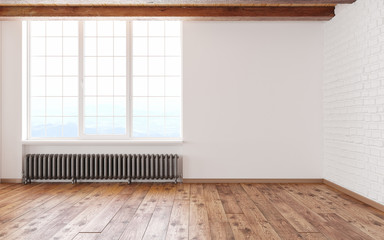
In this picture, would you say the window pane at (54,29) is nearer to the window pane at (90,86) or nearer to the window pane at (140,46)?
the window pane at (90,86)

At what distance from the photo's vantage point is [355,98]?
4.45m

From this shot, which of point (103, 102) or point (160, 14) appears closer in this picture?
point (160, 14)

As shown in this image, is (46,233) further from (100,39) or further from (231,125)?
(100,39)

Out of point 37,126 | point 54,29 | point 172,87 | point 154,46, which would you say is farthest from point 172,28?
point 37,126

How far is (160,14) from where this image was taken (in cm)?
506

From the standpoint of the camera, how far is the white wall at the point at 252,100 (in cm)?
540

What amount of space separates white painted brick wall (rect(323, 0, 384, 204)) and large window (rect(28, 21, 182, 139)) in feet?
8.38

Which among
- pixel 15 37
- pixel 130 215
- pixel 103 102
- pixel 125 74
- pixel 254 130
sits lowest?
pixel 130 215

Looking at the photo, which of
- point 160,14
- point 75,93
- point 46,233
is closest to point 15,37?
point 75,93

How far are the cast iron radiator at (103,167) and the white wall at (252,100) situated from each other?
1.38 feet

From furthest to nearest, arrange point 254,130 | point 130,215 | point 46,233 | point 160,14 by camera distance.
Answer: point 254,130 → point 160,14 → point 130,215 → point 46,233

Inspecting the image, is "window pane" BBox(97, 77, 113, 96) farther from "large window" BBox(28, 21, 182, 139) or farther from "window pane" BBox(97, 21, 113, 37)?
"window pane" BBox(97, 21, 113, 37)

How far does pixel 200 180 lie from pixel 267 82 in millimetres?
2029

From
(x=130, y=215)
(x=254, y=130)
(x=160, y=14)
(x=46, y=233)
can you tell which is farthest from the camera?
(x=254, y=130)
